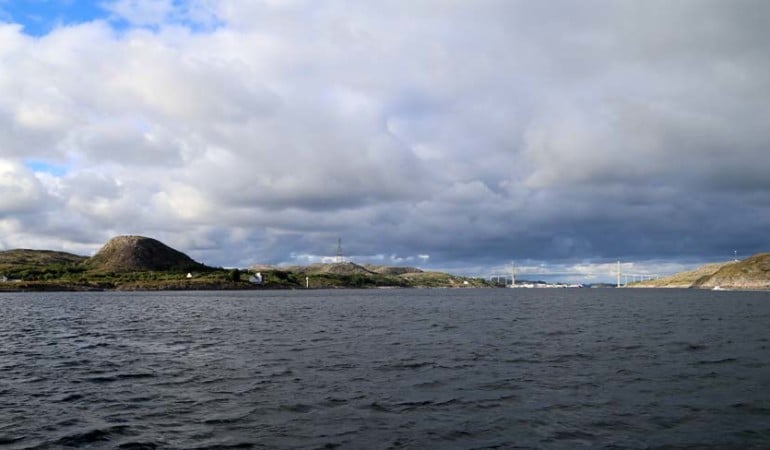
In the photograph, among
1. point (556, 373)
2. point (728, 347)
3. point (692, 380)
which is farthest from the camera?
point (728, 347)

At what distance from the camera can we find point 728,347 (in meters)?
59.0

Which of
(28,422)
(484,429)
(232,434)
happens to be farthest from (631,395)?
(28,422)

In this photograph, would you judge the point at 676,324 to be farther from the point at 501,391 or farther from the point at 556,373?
the point at 501,391

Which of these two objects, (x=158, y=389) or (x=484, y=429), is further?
(x=158, y=389)

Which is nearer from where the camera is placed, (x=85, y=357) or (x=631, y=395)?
(x=631, y=395)

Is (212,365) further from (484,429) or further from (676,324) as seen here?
(676,324)

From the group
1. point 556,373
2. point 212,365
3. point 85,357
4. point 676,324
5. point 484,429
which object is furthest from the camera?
point 676,324

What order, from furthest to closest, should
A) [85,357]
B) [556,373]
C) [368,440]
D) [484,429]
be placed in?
[85,357], [556,373], [484,429], [368,440]

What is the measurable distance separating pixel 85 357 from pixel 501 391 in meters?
37.9

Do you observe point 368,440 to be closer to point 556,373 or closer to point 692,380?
point 556,373

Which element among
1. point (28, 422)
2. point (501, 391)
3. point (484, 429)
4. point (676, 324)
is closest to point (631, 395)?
point (501, 391)

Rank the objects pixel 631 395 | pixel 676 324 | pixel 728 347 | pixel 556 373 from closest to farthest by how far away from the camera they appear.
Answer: pixel 631 395, pixel 556 373, pixel 728 347, pixel 676 324

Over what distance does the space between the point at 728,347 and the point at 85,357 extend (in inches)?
2421

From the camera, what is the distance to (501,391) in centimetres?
3556
